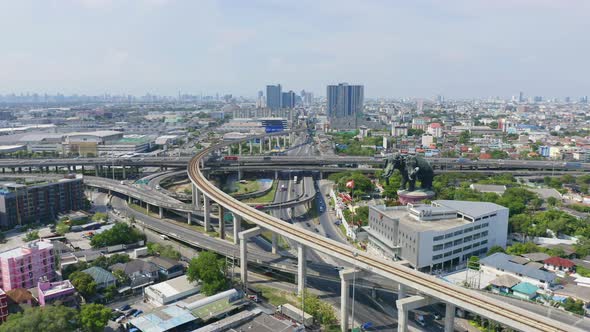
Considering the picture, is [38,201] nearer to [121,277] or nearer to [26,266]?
[26,266]

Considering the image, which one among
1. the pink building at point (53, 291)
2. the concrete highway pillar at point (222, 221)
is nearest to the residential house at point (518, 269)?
the concrete highway pillar at point (222, 221)

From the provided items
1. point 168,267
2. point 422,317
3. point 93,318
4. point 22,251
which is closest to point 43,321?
point 93,318

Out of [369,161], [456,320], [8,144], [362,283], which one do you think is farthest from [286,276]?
[8,144]

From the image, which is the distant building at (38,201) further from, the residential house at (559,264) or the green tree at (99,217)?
the residential house at (559,264)

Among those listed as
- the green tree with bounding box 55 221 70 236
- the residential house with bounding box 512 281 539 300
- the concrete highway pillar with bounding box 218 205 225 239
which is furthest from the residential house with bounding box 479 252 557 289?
the green tree with bounding box 55 221 70 236

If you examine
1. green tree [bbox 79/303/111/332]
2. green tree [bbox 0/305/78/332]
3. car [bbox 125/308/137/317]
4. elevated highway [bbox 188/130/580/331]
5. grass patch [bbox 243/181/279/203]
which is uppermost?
elevated highway [bbox 188/130/580/331]

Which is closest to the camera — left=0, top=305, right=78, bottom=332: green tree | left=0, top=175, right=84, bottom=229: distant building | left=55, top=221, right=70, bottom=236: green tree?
left=0, top=305, right=78, bottom=332: green tree

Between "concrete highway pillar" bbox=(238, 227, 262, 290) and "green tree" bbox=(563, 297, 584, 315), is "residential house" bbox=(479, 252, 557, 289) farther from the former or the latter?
"concrete highway pillar" bbox=(238, 227, 262, 290)
